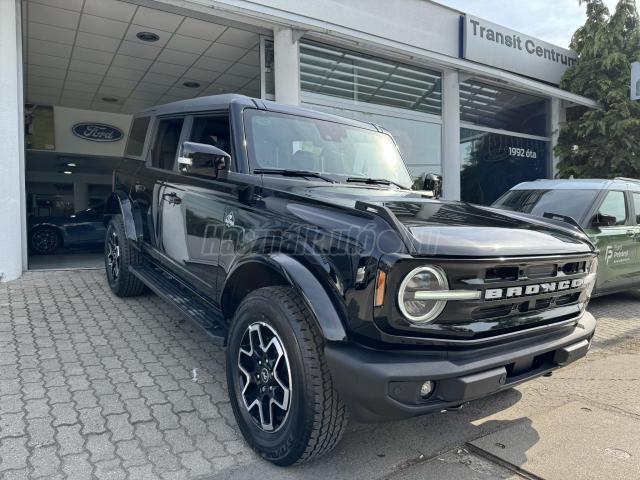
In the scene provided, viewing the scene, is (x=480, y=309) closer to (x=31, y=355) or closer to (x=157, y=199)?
(x=157, y=199)

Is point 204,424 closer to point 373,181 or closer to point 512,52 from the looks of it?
point 373,181

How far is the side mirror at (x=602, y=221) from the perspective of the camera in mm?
5449

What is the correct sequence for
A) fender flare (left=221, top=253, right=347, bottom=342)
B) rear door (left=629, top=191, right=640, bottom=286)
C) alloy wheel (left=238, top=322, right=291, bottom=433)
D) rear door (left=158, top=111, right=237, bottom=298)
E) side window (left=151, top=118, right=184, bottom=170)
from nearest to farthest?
1. fender flare (left=221, top=253, right=347, bottom=342)
2. alloy wheel (left=238, top=322, right=291, bottom=433)
3. rear door (left=158, top=111, right=237, bottom=298)
4. side window (left=151, top=118, right=184, bottom=170)
5. rear door (left=629, top=191, right=640, bottom=286)

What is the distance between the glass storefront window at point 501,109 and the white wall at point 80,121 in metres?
9.88

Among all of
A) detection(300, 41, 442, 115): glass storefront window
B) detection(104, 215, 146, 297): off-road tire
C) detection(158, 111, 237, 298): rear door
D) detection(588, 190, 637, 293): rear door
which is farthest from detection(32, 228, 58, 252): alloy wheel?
detection(588, 190, 637, 293): rear door

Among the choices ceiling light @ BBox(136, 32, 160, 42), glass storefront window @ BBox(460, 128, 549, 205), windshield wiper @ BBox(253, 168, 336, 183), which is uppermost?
ceiling light @ BBox(136, 32, 160, 42)

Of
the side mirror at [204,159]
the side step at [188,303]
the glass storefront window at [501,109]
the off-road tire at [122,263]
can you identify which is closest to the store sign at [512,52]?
the glass storefront window at [501,109]

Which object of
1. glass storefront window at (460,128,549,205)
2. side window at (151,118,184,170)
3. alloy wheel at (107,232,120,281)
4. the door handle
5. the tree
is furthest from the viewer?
glass storefront window at (460,128,549,205)

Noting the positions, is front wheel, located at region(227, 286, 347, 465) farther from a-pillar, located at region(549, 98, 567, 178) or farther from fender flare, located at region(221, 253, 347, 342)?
a-pillar, located at region(549, 98, 567, 178)

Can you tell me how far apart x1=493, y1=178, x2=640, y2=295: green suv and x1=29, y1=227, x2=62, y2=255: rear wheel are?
9.16 m

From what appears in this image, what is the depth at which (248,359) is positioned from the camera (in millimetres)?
2471

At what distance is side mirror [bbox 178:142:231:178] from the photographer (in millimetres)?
2740

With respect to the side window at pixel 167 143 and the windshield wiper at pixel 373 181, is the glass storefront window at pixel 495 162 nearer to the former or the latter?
the windshield wiper at pixel 373 181

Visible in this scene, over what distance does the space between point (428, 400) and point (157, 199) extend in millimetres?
3030
